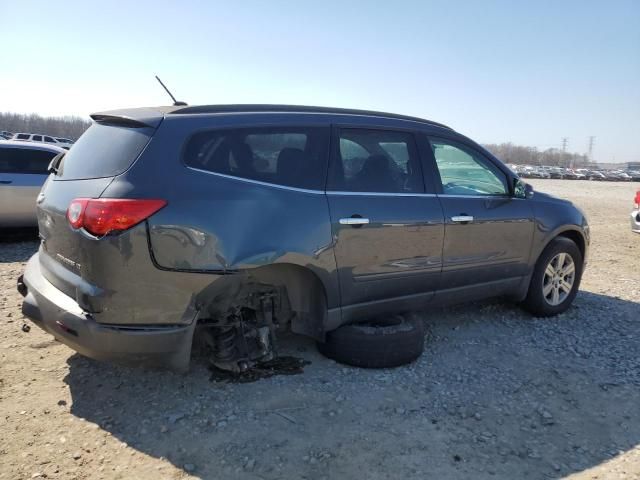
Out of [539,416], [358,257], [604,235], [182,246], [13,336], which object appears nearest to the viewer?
[182,246]

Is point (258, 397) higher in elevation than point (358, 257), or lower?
lower

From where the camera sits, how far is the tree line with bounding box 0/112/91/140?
95000mm

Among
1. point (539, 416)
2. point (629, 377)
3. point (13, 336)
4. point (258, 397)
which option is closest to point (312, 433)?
point (258, 397)

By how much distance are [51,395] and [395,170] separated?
9.83 feet

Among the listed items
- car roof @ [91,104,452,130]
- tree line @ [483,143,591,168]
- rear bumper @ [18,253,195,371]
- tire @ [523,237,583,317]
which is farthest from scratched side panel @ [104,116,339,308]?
tree line @ [483,143,591,168]

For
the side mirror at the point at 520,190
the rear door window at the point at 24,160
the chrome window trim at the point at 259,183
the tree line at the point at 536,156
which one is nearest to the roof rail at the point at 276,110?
the chrome window trim at the point at 259,183

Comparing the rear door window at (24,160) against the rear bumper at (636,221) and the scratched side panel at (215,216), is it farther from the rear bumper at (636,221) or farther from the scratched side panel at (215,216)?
the rear bumper at (636,221)

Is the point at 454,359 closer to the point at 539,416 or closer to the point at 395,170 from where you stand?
the point at 539,416

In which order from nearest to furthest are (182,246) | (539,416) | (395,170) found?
(182,246) → (539,416) → (395,170)

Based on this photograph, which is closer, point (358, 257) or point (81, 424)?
point (81, 424)

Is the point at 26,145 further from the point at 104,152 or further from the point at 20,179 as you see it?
the point at 104,152

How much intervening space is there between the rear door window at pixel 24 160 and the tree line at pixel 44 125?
91813 millimetres

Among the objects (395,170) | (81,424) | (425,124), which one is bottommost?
(81,424)

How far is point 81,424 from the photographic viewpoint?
3107 mm
